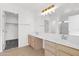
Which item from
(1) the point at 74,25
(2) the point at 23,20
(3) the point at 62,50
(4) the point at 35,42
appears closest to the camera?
(3) the point at 62,50

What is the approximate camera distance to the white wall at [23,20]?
3.06 meters

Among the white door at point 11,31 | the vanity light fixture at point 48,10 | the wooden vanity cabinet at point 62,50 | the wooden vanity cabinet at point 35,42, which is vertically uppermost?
the vanity light fixture at point 48,10

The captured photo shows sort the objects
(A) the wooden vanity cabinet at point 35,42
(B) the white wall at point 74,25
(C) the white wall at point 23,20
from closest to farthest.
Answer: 1. (B) the white wall at point 74,25
2. (C) the white wall at point 23,20
3. (A) the wooden vanity cabinet at point 35,42

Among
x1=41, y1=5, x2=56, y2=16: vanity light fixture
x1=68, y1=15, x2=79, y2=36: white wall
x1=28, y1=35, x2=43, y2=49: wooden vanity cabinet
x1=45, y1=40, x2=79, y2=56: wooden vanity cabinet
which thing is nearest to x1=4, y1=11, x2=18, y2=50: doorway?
x1=28, y1=35, x2=43, y2=49: wooden vanity cabinet

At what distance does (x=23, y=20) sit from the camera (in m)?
3.33

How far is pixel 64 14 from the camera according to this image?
7.76 ft

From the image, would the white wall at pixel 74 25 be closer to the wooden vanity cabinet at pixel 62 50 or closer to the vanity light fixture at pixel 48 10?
the wooden vanity cabinet at pixel 62 50

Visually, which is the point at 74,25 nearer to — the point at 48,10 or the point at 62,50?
the point at 62,50

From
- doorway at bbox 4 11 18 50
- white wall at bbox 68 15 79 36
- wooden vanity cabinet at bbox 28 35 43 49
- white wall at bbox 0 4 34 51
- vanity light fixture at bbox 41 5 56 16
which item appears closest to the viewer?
white wall at bbox 68 15 79 36

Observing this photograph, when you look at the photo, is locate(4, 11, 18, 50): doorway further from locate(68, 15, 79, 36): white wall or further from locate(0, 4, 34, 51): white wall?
locate(68, 15, 79, 36): white wall

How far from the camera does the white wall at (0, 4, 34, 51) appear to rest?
10.0 ft

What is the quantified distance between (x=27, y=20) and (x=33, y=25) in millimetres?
361

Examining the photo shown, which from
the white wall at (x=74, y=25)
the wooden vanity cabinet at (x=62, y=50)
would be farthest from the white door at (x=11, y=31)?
the white wall at (x=74, y=25)

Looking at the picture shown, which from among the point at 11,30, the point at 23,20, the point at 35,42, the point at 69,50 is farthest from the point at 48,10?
the point at 11,30
